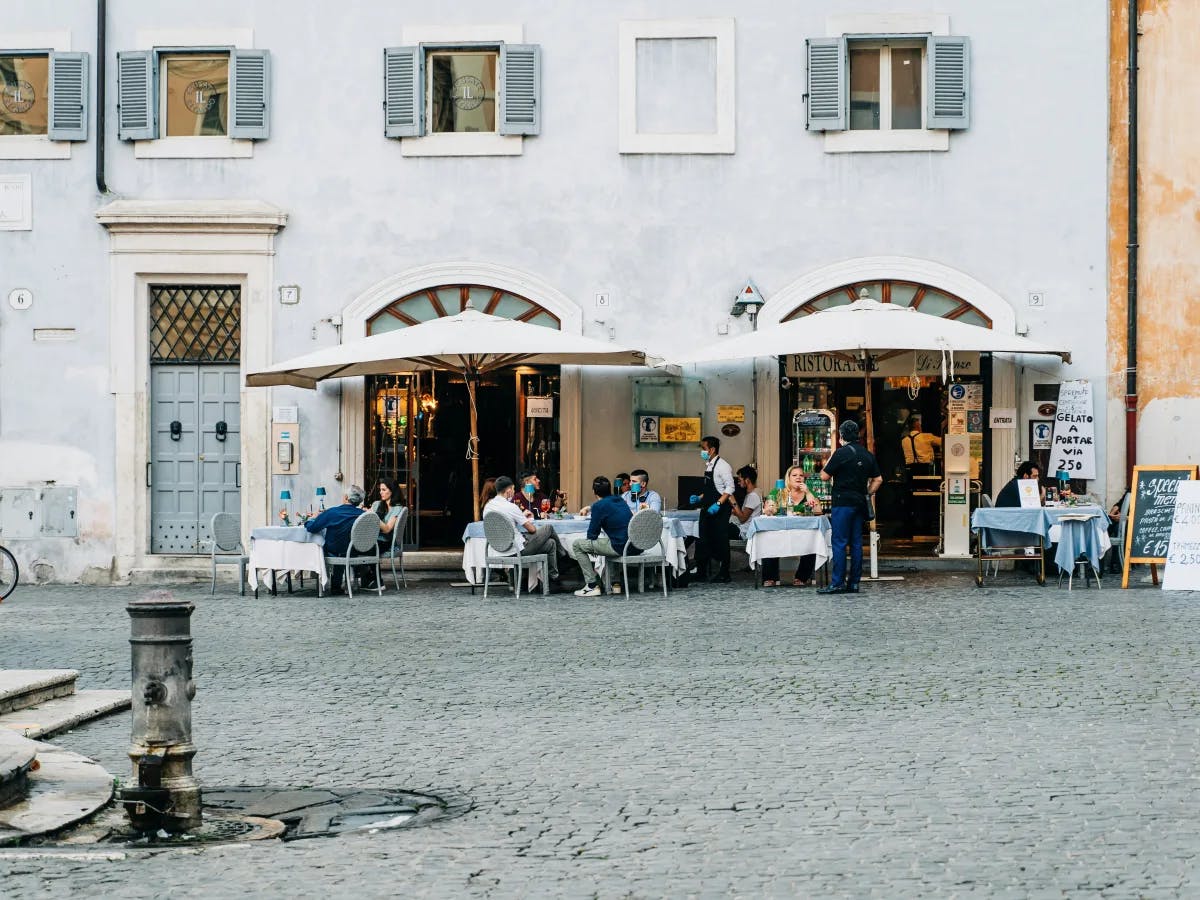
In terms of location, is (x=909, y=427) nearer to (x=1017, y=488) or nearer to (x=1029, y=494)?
(x=1017, y=488)

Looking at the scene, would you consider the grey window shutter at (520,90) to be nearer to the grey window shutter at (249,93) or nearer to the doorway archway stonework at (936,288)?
the grey window shutter at (249,93)

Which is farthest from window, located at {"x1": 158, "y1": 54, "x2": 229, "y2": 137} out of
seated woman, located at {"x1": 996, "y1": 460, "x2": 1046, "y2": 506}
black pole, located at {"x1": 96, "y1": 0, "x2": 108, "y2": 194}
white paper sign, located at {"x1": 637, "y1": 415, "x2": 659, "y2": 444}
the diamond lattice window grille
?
seated woman, located at {"x1": 996, "y1": 460, "x2": 1046, "y2": 506}

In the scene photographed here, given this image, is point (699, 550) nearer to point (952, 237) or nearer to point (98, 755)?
point (952, 237)

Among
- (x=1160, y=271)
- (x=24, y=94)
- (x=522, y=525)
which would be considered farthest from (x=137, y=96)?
(x=1160, y=271)

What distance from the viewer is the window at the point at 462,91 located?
2031 centimetres

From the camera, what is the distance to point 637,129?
20062 millimetres

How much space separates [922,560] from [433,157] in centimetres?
700

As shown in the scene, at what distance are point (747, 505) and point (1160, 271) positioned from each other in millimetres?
5164

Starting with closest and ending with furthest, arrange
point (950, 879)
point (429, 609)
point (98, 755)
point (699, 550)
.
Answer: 1. point (950, 879)
2. point (98, 755)
3. point (429, 609)
4. point (699, 550)

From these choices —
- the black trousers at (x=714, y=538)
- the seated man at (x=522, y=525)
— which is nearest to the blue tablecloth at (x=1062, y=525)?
the black trousers at (x=714, y=538)

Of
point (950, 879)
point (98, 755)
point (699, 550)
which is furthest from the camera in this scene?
point (699, 550)

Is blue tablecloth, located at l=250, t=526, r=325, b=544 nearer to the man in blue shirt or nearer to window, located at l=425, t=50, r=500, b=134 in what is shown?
the man in blue shirt

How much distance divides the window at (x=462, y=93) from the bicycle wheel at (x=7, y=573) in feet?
20.0

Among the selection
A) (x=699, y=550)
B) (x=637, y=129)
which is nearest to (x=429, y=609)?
(x=699, y=550)
